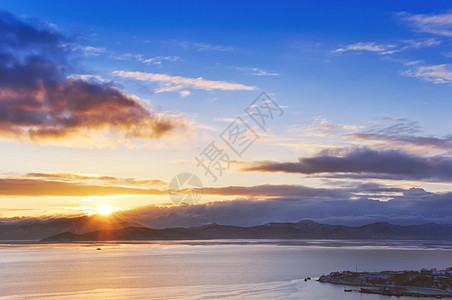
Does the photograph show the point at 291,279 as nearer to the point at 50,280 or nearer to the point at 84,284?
the point at 84,284

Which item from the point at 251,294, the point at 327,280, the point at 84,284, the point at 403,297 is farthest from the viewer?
the point at 84,284

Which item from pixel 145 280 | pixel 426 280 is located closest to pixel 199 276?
pixel 145 280

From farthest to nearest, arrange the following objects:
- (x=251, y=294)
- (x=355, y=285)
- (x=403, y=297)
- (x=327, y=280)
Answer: (x=327, y=280)
(x=355, y=285)
(x=251, y=294)
(x=403, y=297)

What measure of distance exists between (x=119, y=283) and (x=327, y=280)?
154ft

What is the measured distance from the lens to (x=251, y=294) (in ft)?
284

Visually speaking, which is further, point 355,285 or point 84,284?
point 84,284

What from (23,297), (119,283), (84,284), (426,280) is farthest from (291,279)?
(23,297)

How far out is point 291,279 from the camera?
110 m

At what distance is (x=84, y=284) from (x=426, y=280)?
72.4 meters

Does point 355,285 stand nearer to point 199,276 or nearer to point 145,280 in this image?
point 199,276

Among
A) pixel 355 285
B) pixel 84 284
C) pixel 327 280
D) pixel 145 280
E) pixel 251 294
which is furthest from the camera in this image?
pixel 145 280

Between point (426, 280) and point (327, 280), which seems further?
point (327, 280)

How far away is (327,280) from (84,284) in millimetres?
53986

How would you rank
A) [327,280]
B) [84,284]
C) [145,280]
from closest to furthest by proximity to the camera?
[327,280] → [84,284] → [145,280]
